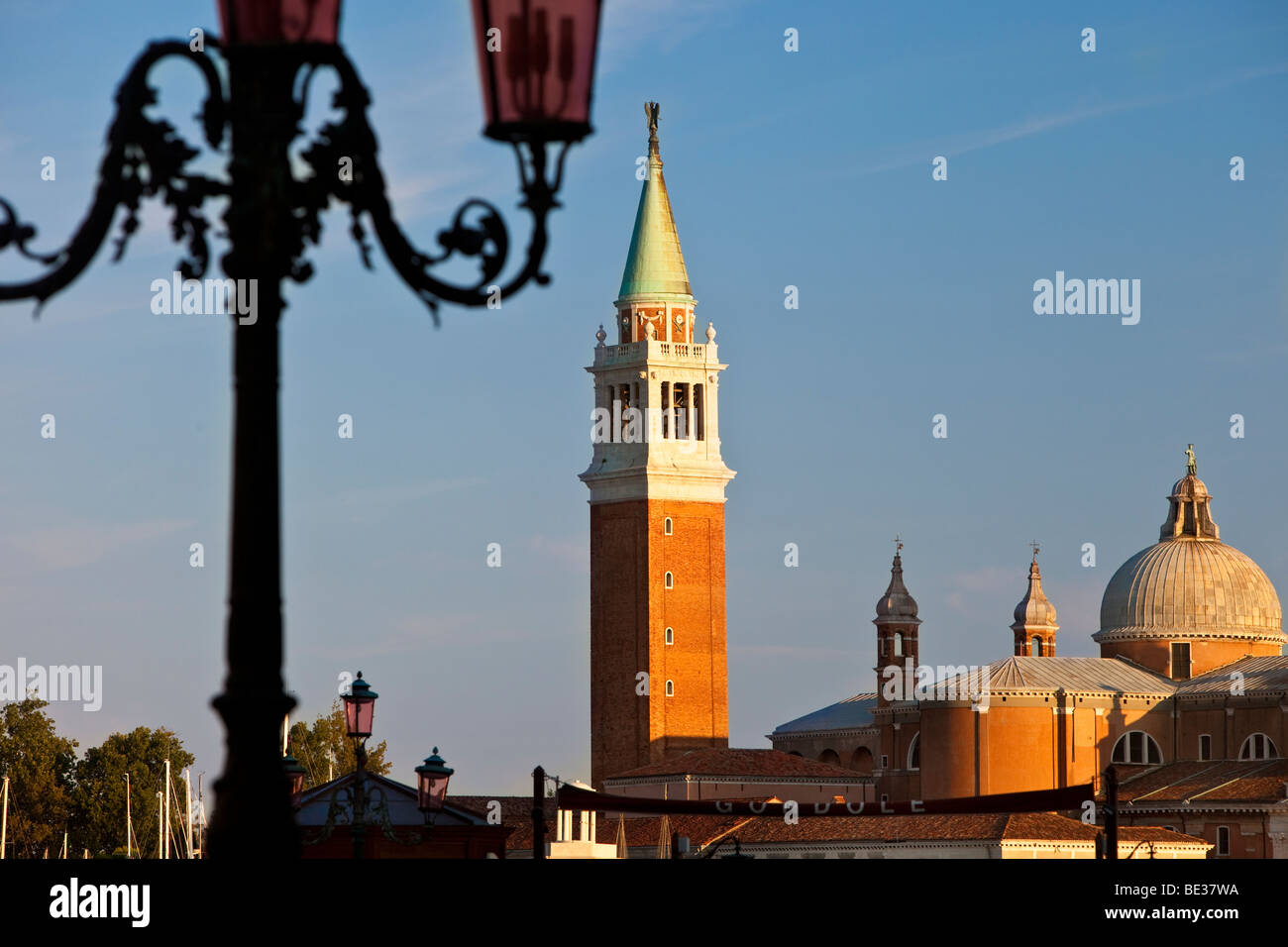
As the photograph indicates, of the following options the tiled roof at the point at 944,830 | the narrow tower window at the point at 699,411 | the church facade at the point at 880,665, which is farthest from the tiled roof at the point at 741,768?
the narrow tower window at the point at 699,411

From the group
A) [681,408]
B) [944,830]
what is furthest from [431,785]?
[681,408]

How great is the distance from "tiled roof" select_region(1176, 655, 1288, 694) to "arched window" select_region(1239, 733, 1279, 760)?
4.36 ft

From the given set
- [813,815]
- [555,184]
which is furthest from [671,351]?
[555,184]

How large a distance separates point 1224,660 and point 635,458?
18743mm

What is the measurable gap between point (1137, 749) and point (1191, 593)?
19.8 ft

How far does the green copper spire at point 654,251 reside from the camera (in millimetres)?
76312

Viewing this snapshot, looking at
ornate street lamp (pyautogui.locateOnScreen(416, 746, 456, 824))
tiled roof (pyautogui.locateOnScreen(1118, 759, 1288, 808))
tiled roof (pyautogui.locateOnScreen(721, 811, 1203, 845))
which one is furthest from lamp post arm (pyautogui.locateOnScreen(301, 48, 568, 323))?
tiled roof (pyautogui.locateOnScreen(1118, 759, 1288, 808))

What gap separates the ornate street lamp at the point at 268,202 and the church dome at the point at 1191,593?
68.3 m

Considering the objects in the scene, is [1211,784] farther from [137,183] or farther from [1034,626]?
[137,183]

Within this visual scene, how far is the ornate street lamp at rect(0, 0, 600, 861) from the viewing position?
683cm

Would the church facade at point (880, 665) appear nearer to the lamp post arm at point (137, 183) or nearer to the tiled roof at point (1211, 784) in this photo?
the tiled roof at point (1211, 784)
